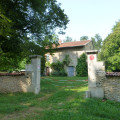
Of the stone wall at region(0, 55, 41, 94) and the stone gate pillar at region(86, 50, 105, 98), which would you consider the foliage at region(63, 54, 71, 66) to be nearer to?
the stone wall at region(0, 55, 41, 94)

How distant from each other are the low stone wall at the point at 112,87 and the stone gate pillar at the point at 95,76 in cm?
23

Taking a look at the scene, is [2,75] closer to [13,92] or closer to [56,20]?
[13,92]

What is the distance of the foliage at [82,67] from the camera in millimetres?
20641

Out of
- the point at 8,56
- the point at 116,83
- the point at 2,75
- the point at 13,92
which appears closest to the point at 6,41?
the point at 8,56

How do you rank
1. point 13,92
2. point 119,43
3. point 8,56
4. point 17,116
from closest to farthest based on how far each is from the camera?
point 17,116 < point 13,92 < point 8,56 < point 119,43

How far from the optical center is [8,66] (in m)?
7.74

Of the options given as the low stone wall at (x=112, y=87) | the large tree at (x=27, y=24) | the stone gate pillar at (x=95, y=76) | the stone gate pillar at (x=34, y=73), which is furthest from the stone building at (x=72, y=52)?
the low stone wall at (x=112, y=87)

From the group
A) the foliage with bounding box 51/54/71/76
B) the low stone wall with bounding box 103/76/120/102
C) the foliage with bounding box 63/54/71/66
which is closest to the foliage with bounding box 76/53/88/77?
the foliage with bounding box 63/54/71/66

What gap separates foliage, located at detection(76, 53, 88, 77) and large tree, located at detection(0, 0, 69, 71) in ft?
27.4

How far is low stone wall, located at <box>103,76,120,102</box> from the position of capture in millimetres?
6133

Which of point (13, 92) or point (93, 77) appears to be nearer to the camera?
point (93, 77)

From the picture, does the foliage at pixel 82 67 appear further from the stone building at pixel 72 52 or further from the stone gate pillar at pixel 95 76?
the stone gate pillar at pixel 95 76

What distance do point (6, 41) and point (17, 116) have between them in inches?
284

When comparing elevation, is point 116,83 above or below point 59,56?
below
